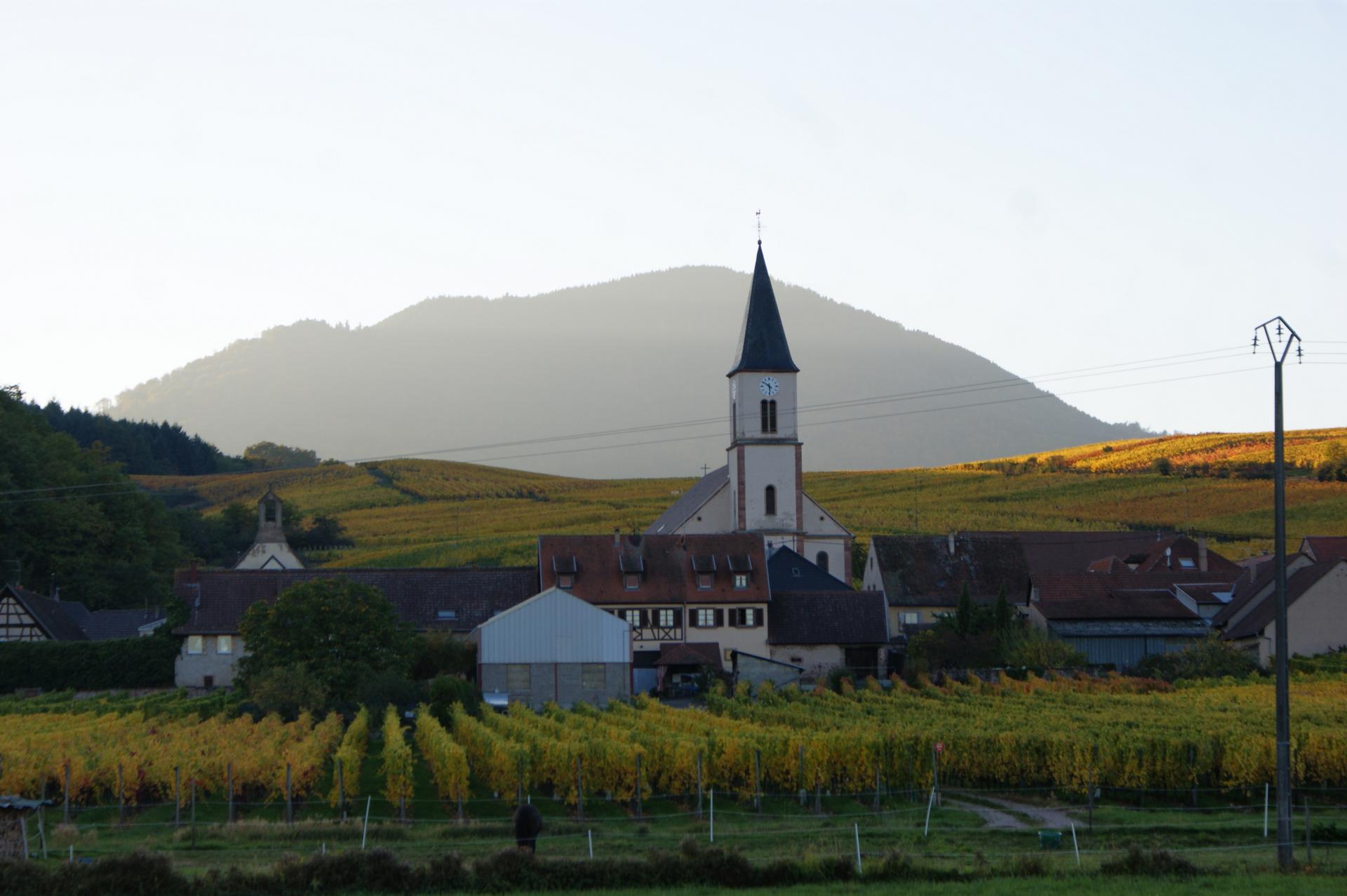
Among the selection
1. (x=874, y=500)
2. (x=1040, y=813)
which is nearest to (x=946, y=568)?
(x=1040, y=813)

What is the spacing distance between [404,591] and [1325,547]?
4040 centimetres

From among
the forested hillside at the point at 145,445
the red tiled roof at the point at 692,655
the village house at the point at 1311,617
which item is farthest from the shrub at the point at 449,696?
the forested hillside at the point at 145,445

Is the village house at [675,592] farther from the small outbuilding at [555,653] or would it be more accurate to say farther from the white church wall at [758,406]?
the white church wall at [758,406]

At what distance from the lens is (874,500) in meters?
115

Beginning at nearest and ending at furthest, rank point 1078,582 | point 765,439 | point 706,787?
1. point 706,787
2. point 1078,582
3. point 765,439

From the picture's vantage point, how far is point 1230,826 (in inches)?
1012

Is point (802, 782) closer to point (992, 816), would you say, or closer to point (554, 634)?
point (992, 816)

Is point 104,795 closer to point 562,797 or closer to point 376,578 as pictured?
point 562,797

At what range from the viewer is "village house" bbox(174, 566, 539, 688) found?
5509 cm

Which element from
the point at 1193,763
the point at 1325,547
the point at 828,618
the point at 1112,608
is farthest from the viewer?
the point at 1325,547

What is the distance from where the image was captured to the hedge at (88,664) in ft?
184

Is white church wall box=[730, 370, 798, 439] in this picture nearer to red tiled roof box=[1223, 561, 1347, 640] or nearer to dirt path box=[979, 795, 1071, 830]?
red tiled roof box=[1223, 561, 1347, 640]

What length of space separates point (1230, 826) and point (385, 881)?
49.8 ft

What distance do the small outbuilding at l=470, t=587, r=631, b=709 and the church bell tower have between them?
58.1ft
